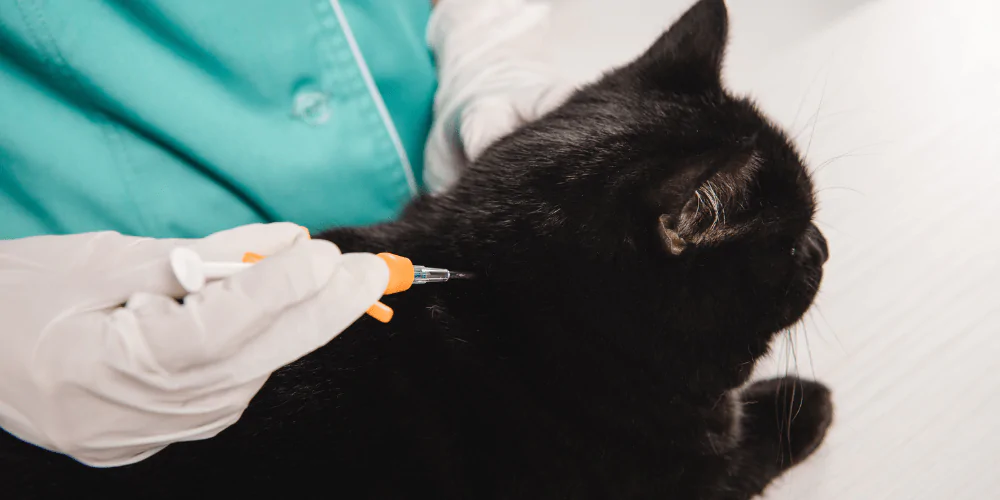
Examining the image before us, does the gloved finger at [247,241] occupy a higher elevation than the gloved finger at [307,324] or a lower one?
higher

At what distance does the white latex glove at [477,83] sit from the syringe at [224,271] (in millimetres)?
316

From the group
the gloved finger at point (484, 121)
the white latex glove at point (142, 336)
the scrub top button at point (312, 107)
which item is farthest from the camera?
the gloved finger at point (484, 121)

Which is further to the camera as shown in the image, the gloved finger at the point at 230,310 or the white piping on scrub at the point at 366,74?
the white piping on scrub at the point at 366,74

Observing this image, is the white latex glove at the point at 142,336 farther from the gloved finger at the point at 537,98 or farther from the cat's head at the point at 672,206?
the gloved finger at the point at 537,98

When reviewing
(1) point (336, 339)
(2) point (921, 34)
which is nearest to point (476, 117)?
(1) point (336, 339)

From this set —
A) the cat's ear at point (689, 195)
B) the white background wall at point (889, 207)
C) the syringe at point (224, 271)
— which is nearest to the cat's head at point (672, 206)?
the cat's ear at point (689, 195)

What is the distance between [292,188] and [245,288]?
28 centimetres

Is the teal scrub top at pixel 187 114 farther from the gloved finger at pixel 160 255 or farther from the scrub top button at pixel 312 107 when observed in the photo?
the gloved finger at pixel 160 255

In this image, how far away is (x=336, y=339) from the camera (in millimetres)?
508

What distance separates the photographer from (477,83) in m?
0.79

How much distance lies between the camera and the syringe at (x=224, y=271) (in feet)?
1.36

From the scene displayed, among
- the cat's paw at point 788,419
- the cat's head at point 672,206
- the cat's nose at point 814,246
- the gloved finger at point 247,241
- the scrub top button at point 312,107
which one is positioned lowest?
the cat's paw at point 788,419

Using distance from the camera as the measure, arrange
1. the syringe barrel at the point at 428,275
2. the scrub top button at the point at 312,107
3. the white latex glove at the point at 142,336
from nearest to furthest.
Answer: the white latex glove at the point at 142,336, the syringe barrel at the point at 428,275, the scrub top button at the point at 312,107

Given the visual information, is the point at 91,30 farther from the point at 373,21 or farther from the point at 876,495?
the point at 876,495
